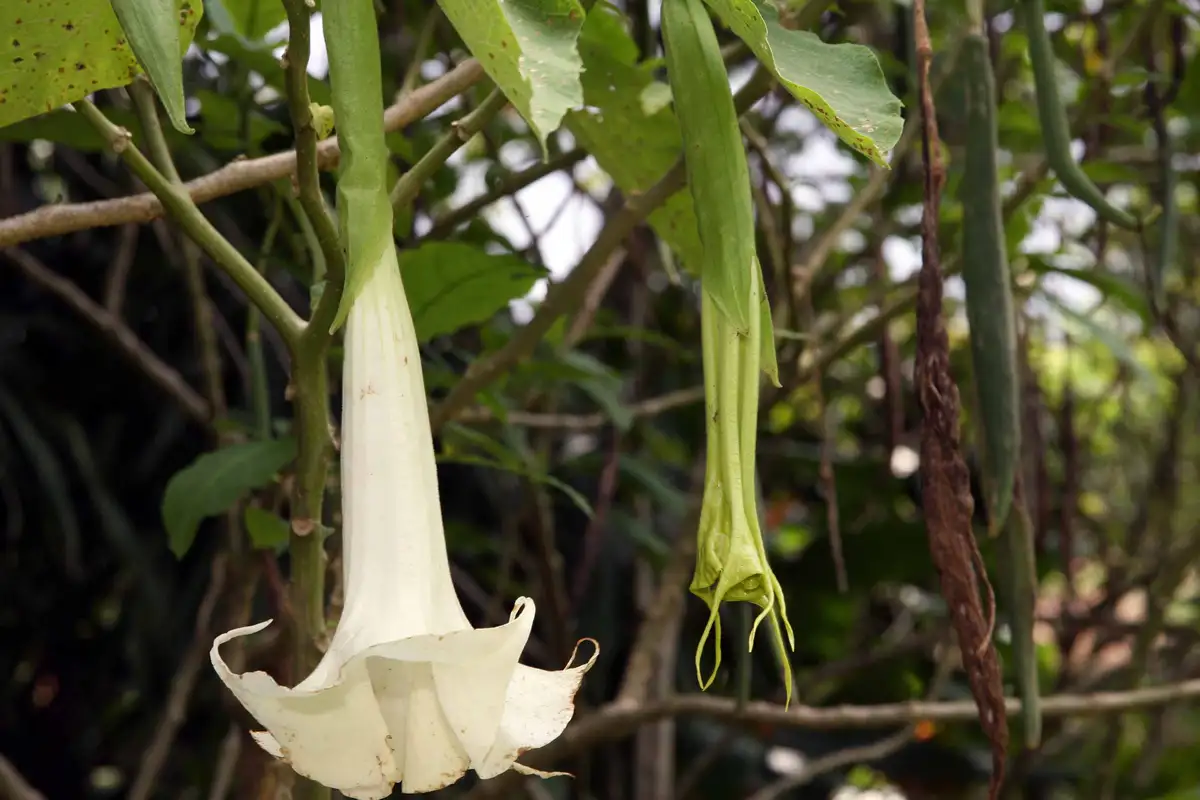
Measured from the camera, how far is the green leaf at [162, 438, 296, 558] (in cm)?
53

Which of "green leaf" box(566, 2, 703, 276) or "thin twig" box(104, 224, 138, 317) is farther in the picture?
"thin twig" box(104, 224, 138, 317)

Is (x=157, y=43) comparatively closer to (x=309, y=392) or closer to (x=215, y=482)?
(x=309, y=392)

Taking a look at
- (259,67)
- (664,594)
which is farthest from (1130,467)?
(259,67)

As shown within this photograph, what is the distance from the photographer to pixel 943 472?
41 centimetres

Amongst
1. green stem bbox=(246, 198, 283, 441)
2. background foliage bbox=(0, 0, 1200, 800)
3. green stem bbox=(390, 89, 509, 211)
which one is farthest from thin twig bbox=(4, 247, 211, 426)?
green stem bbox=(390, 89, 509, 211)

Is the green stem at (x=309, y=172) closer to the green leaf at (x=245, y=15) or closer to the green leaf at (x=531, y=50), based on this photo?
the green leaf at (x=531, y=50)

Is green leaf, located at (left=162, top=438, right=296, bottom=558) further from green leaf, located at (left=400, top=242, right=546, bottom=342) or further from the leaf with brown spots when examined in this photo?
the leaf with brown spots

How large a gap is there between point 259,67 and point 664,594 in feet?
1.49

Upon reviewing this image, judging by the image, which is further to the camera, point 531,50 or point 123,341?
point 123,341

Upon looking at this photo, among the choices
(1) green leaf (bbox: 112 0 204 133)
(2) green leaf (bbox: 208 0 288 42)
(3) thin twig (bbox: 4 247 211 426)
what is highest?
(1) green leaf (bbox: 112 0 204 133)

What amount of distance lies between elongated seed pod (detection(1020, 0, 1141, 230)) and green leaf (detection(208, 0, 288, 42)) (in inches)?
14.4

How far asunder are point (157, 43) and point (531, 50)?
0.09 metres

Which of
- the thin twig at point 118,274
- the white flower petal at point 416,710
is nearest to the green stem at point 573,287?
the white flower petal at point 416,710

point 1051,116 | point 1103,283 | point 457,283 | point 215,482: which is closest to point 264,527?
point 215,482
